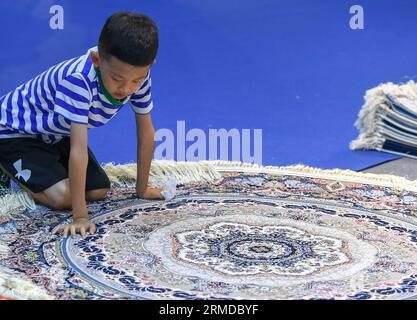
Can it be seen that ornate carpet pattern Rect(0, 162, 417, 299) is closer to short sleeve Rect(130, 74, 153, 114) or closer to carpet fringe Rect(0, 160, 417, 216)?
carpet fringe Rect(0, 160, 417, 216)

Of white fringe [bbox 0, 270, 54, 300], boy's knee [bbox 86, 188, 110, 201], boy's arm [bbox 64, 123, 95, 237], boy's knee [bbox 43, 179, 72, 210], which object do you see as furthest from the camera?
boy's knee [bbox 86, 188, 110, 201]

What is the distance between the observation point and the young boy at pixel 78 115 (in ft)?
5.49

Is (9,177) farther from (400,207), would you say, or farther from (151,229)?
(400,207)

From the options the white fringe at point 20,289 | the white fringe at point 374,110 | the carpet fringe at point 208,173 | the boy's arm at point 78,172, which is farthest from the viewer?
the white fringe at point 374,110

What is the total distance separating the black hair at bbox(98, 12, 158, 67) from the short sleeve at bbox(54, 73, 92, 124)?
125 millimetres

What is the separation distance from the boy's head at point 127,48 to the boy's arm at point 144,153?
0.98 ft

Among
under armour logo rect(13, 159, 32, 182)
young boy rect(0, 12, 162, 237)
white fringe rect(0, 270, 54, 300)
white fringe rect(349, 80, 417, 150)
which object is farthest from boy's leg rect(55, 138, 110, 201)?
white fringe rect(349, 80, 417, 150)

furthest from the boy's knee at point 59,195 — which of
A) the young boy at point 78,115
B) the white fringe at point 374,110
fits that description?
the white fringe at point 374,110

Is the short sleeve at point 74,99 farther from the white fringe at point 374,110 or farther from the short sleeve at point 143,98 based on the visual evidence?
the white fringe at point 374,110

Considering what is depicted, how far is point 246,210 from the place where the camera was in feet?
6.51

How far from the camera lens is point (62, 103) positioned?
5.87 ft

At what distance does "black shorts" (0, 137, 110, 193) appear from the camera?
195 cm

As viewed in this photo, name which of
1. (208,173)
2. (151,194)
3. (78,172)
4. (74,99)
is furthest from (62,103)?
(208,173)

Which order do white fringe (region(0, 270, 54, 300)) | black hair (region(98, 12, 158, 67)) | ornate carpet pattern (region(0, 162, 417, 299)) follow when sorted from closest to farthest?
white fringe (region(0, 270, 54, 300)) < ornate carpet pattern (region(0, 162, 417, 299)) < black hair (region(98, 12, 158, 67))
